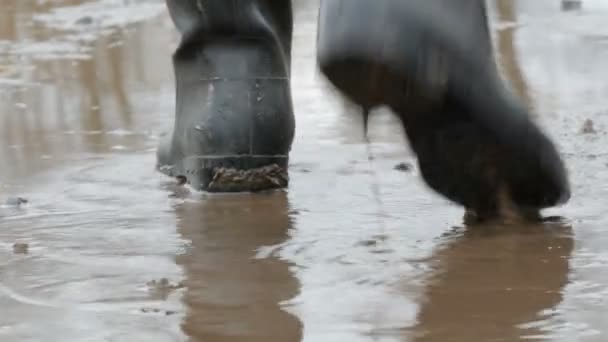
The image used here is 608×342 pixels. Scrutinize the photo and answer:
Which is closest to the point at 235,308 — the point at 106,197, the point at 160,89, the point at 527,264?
the point at 527,264

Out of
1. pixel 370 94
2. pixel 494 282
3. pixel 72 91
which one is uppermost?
pixel 370 94

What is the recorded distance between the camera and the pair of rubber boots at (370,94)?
1558 millimetres

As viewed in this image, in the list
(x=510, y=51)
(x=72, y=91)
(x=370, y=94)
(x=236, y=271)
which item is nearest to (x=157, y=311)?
(x=236, y=271)

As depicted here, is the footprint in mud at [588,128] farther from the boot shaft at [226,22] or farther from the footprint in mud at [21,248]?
the footprint in mud at [21,248]

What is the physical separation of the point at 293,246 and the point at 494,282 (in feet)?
1.13

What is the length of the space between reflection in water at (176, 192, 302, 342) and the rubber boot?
25 cm

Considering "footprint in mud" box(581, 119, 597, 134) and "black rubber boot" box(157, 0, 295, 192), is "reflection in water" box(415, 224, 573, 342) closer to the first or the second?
"black rubber boot" box(157, 0, 295, 192)

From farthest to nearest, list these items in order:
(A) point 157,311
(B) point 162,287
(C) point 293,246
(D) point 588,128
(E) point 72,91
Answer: (E) point 72,91 < (D) point 588,128 < (C) point 293,246 < (B) point 162,287 < (A) point 157,311

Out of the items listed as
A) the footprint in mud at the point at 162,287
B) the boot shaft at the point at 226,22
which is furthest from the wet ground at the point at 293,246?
the boot shaft at the point at 226,22

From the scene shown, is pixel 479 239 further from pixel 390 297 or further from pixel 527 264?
pixel 390 297

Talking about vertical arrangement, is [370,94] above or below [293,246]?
above

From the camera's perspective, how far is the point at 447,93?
1.65 metres

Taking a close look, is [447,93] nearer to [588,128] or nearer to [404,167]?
[404,167]

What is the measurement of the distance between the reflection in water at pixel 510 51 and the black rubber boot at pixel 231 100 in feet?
3.24
